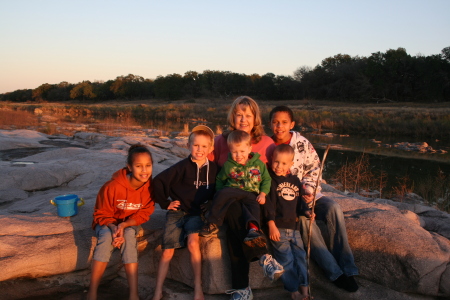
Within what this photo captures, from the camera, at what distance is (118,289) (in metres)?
3.47

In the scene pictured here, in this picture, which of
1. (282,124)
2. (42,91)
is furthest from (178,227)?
(42,91)

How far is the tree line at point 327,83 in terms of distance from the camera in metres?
38.3

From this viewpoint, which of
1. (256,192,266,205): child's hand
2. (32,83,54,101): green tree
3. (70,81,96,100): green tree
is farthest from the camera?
(32,83,54,101): green tree

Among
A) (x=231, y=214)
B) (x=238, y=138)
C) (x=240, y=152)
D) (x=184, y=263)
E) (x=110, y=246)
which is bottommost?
(x=184, y=263)

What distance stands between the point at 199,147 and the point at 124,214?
0.94 meters

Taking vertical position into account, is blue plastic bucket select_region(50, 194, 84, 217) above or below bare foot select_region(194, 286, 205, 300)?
above

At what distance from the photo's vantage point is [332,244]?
3.53m

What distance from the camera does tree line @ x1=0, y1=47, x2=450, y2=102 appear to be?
38.3 meters

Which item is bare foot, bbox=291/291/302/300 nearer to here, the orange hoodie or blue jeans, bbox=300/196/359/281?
blue jeans, bbox=300/196/359/281

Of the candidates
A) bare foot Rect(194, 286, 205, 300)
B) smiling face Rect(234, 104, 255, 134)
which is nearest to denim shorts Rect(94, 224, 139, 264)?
bare foot Rect(194, 286, 205, 300)

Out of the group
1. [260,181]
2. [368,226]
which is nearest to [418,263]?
[368,226]

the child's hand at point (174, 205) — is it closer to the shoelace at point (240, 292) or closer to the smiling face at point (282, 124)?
the shoelace at point (240, 292)

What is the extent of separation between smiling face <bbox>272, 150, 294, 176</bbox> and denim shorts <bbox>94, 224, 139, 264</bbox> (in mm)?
1468

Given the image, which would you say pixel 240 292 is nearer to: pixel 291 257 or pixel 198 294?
pixel 198 294
